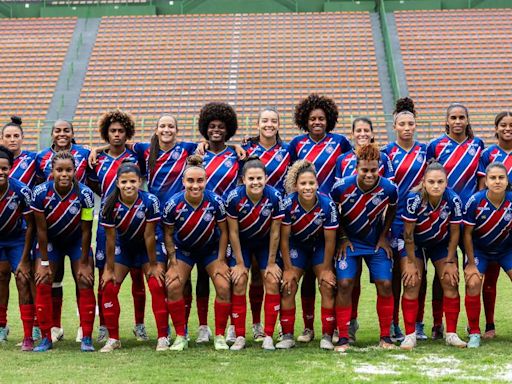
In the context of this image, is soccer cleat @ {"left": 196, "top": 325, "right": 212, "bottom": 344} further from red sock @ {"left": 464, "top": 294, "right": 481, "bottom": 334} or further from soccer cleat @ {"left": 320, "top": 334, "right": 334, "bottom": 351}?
red sock @ {"left": 464, "top": 294, "right": 481, "bottom": 334}

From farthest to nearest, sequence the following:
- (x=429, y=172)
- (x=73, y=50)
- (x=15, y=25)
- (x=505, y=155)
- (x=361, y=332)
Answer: (x=15, y=25), (x=73, y=50), (x=361, y=332), (x=505, y=155), (x=429, y=172)

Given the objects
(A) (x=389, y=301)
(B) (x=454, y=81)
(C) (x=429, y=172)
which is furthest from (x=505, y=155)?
(B) (x=454, y=81)

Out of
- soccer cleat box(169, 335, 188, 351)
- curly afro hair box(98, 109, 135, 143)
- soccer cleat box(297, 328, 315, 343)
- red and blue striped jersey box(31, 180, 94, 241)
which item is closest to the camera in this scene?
soccer cleat box(169, 335, 188, 351)

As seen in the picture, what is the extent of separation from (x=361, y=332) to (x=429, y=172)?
5.64 ft

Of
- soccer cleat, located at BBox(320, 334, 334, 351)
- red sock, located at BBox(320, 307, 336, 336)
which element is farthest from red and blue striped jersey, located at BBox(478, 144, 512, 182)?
soccer cleat, located at BBox(320, 334, 334, 351)

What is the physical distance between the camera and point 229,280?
6004mm

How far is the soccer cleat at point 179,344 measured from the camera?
5.88 meters

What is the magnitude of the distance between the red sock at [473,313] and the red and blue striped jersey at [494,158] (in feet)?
3.47

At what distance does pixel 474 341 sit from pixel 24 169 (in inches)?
154

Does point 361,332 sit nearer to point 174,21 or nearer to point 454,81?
point 454,81

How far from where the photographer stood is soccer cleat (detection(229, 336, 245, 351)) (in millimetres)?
5851

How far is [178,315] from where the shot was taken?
595cm

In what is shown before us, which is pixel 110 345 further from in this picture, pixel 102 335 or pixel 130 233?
pixel 130 233

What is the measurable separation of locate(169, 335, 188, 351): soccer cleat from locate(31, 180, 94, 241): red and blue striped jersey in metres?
1.18
